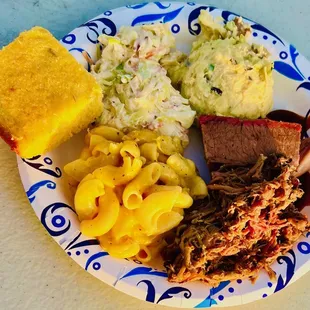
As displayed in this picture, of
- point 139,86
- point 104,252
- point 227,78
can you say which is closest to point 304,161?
point 227,78

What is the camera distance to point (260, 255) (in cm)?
221

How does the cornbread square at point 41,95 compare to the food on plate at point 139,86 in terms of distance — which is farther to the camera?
the food on plate at point 139,86

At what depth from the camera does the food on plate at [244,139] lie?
2.44 metres

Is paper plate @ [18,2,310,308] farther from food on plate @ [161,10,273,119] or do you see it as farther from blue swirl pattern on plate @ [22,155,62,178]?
food on plate @ [161,10,273,119]

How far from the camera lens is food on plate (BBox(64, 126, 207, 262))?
2107 millimetres

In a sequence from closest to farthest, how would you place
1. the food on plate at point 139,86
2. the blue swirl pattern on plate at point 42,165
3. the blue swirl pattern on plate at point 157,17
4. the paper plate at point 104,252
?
the paper plate at point 104,252
the blue swirl pattern on plate at point 42,165
the food on plate at point 139,86
the blue swirl pattern on plate at point 157,17

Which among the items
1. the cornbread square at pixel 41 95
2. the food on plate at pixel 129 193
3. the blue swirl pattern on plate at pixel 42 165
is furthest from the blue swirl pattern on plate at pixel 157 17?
the blue swirl pattern on plate at pixel 42 165

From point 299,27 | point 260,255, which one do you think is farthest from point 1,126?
point 299,27

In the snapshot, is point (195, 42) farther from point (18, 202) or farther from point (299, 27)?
point (18, 202)

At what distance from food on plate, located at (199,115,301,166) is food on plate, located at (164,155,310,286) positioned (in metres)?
0.16

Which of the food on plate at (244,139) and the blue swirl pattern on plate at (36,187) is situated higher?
the food on plate at (244,139)

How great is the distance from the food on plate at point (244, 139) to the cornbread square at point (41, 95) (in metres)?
0.57

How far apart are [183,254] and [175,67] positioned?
1.03 meters

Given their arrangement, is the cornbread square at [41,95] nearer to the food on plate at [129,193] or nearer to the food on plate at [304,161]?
the food on plate at [129,193]
